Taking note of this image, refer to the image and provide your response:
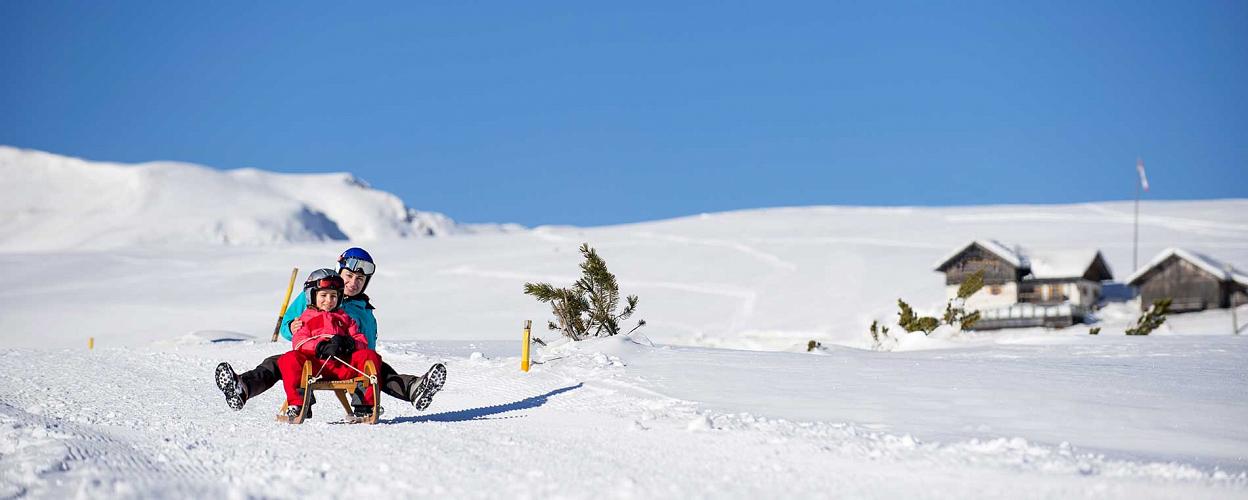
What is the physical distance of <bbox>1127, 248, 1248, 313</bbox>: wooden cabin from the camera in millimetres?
40938

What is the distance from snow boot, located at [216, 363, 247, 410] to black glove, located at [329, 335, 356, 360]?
0.62 meters

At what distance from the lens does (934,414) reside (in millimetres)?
7309

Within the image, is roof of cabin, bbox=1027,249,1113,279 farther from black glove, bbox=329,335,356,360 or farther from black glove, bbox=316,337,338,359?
black glove, bbox=316,337,338,359

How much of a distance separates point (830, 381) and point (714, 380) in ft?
3.17

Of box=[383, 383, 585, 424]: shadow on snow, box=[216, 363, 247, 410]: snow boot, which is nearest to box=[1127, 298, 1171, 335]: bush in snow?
box=[383, 383, 585, 424]: shadow on snow

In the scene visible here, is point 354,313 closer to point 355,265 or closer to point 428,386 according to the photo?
point 355,265

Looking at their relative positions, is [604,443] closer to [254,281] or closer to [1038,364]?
[1038,364]

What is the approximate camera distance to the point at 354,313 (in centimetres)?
805

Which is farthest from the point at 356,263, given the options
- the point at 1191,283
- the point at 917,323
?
the point at 1191,283

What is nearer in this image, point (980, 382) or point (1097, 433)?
point (1097, 433)

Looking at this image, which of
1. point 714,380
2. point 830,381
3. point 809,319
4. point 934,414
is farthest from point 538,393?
point 809,319

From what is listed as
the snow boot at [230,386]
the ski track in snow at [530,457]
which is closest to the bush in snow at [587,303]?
the ski track in snow at [530,457]

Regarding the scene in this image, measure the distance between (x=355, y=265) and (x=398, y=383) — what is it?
43.9 inches

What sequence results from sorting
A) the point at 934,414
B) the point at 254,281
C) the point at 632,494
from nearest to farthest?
1. the point at 632,494
2. the point at 934,414
3. the point at 254,281
